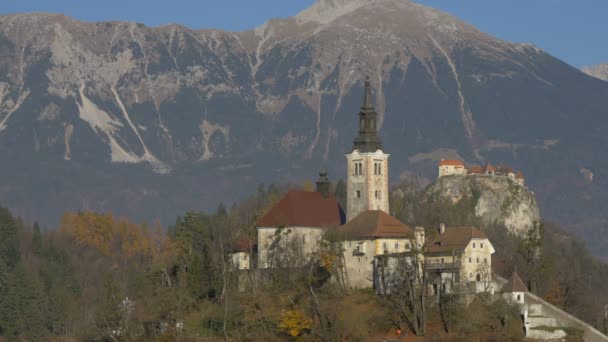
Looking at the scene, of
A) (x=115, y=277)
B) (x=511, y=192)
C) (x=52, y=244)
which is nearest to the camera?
(x=115, y=277)

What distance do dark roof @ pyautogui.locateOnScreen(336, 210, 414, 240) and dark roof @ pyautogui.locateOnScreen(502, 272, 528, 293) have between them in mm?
9375

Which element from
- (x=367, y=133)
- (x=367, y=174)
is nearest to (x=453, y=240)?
(x=367, y=174)

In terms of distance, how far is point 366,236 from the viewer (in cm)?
11838

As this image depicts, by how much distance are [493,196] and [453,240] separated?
72853 mm

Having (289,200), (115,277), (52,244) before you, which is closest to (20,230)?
(52,244)

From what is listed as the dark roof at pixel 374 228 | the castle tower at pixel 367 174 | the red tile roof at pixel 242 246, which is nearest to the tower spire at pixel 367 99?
the castle tower at pixel 367 174

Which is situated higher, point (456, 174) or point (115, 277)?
point (456, 174)

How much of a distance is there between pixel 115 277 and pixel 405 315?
176 ft

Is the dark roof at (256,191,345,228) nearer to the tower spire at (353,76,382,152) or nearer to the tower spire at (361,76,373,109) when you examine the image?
the tower spire at (353,76,382,152)

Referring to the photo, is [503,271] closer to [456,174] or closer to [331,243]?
[331,243]

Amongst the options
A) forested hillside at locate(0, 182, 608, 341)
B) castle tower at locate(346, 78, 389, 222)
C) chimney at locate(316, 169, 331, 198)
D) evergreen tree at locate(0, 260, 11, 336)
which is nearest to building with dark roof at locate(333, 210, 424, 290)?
forested hillside at locate(0, 182, 608, 341)

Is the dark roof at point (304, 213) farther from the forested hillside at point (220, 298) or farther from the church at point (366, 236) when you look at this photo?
the forested hillside at point (220, 298)

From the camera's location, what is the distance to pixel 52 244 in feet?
579

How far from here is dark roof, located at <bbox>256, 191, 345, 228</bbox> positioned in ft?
416
